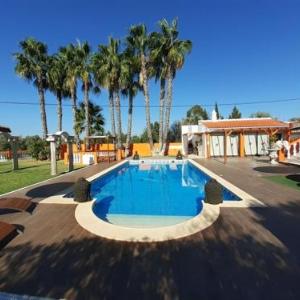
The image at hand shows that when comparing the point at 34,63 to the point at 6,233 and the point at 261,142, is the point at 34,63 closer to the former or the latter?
the point at 261,142

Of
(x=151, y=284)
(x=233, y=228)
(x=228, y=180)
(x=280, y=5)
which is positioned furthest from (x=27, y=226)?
(x=280, y=5)

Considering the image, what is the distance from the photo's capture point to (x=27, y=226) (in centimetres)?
538

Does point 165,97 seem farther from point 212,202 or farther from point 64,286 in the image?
point 64,286

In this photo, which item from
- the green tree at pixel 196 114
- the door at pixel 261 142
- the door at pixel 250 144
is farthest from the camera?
the green tree at pixel 196 114

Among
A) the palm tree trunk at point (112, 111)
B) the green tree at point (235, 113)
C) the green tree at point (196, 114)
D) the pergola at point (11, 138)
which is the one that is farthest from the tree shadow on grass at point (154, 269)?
the green tree at point (235, 113)

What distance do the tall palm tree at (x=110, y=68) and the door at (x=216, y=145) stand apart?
850 centimetres

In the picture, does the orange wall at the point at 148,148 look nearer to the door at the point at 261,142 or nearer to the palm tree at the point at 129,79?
the palm tree at the point at 129,79

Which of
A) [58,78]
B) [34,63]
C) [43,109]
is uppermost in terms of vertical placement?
[34,63]

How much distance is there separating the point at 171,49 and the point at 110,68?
18.8ft

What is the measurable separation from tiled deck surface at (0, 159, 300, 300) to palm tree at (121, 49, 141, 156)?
1915cm

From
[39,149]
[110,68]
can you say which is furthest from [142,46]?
[39,149]

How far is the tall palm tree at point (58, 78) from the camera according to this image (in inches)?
961

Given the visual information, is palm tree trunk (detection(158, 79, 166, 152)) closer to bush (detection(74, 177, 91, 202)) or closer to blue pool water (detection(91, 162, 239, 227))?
blue pool water (detection(91, 162, 239, 227))

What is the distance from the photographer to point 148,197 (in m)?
9.73
